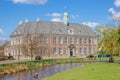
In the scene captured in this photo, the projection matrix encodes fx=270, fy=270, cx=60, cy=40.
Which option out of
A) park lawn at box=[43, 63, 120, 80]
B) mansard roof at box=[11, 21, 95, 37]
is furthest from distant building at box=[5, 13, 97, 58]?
park lawn at box=[43, 63, 120, 80]

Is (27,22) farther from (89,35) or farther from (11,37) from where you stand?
(89,35)

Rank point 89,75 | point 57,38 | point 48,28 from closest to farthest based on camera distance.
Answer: point 89,75 < point 57,38 < point 48,28

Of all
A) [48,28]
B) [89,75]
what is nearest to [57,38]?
[48,28]

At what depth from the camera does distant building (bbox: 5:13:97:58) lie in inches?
3513

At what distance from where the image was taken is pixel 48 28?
91.8 metres

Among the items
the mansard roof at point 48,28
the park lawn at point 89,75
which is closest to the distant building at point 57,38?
the mansard roof at point 48,28

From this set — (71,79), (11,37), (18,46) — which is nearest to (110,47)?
(71,79)

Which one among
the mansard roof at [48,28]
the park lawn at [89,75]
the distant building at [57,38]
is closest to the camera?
the park lawn at [89,75]

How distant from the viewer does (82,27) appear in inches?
3930

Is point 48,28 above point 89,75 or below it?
above

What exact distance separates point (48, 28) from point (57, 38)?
15.0 ft

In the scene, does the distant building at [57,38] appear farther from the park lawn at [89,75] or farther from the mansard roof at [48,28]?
the park lawn at [89,75]

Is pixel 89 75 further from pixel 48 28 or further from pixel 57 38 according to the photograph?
pixel 48 28

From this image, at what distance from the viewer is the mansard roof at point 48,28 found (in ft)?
297
